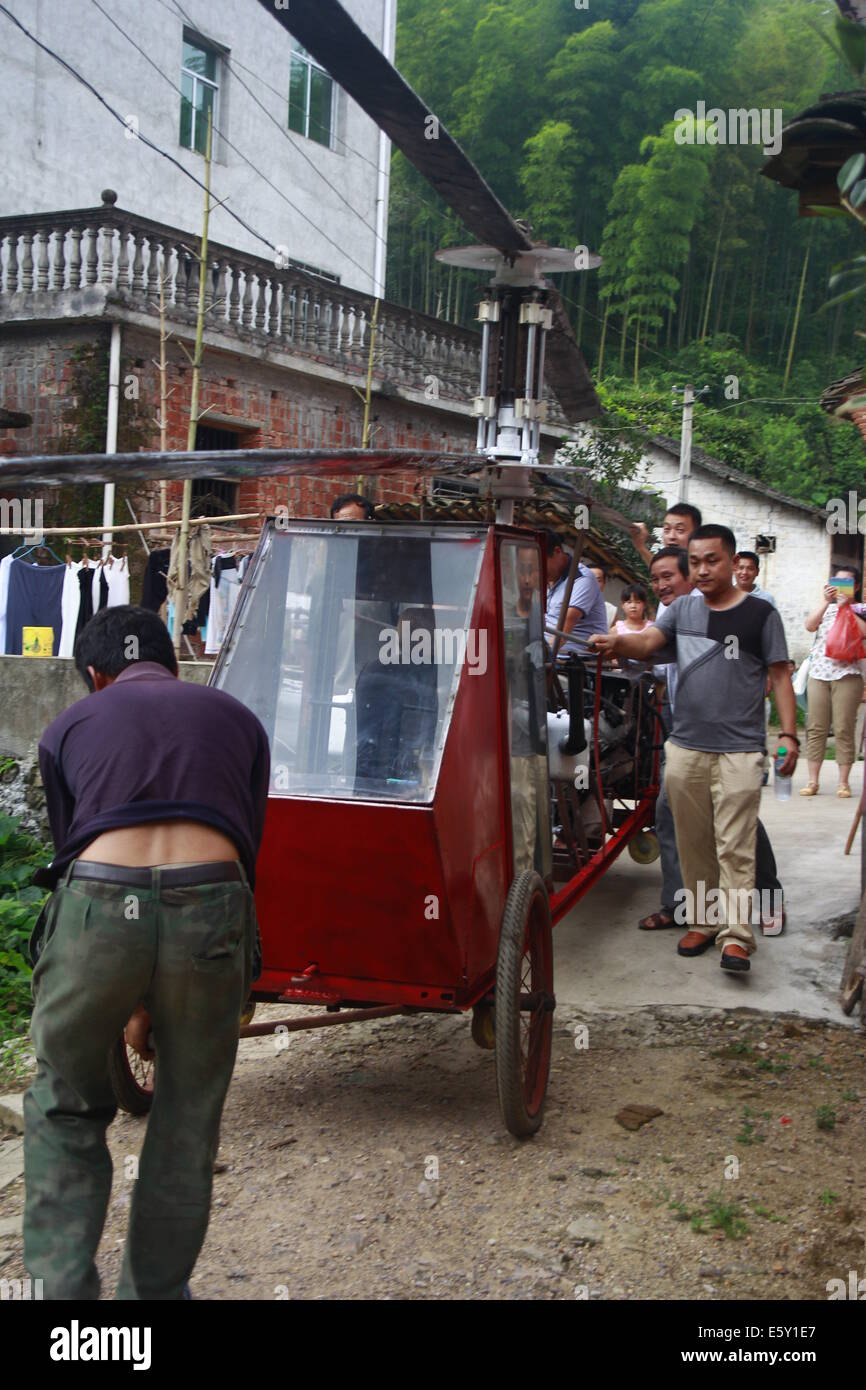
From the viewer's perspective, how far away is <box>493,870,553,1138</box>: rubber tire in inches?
165

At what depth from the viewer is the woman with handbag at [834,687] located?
34.4ft

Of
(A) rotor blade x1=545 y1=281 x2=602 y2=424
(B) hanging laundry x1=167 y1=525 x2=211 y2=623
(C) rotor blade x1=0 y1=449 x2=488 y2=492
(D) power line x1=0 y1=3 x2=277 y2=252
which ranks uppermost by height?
(D) power line x1=0 y1=3 x2=277 y2=252

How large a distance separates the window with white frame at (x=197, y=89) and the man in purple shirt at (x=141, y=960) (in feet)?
56.1

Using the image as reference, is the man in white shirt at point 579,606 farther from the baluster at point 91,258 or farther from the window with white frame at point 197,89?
the window with white frame at point 197,89

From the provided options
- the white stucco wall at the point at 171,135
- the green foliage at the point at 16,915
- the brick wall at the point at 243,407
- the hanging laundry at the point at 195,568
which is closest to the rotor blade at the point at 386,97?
the green foliage at the point at 16,915

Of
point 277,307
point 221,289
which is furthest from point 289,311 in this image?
point 221,289

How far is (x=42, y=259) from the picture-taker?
13.7 m

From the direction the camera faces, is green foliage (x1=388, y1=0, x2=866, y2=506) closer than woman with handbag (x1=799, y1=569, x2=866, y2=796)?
No

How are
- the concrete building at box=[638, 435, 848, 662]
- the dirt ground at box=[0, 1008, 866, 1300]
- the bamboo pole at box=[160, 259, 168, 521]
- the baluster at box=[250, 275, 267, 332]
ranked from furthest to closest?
the concrete building at box=[638, 435, 848, 662] < the baluster at box=[250, 275, 267, 332] < the bamboo pole at box=[160, 259, 168, 521] < the dirt ground at box=[0, 1008, 866, 1300]

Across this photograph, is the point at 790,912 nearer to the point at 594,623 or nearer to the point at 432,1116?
the point at 594,623

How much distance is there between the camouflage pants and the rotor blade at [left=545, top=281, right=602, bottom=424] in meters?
3.63

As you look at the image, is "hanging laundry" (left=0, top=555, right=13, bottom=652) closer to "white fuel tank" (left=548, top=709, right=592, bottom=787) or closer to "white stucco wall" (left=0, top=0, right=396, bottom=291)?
"white fuel tank" (left=548, top=709, right=592, bottom=787)

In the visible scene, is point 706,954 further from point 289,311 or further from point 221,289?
point 289,311

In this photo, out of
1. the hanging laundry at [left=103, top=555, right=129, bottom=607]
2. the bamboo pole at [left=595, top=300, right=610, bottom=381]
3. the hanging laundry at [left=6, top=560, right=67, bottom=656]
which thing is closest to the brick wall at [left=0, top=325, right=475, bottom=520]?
the hanging laundry at [left=6, top=560, right=67, bottom=656]
